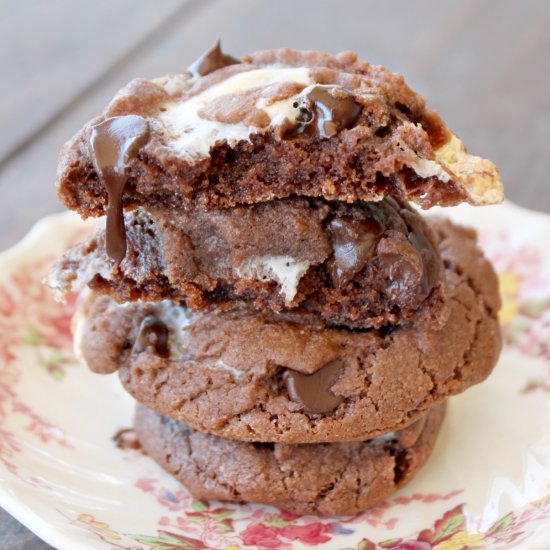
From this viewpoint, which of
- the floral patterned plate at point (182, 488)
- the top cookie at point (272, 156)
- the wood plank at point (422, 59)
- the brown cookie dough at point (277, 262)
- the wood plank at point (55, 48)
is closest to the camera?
the top cookie at point (272, 156)

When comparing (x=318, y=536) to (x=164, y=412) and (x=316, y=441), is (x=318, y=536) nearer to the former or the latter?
(x=316, y=441)

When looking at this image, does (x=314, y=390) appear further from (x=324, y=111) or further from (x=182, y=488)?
(x=324, y=111)

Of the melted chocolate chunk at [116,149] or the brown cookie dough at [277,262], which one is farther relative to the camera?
the brown cookie dough at [277,262]

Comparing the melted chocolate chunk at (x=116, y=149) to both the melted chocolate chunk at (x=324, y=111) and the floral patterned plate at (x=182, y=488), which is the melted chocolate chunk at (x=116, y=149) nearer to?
the melted chocolate chunk at (x=324, y=111)

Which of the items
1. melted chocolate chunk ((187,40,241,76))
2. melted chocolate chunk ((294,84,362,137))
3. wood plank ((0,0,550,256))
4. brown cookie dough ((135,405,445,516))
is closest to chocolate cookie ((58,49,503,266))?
melted chocolate chunk ((294,84,362,137))

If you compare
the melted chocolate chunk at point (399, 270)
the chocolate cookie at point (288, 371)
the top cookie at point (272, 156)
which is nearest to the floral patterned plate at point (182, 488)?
the chocolate cookie at point (288, 371)

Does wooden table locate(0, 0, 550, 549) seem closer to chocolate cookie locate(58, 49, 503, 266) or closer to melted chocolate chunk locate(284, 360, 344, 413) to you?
chocolate cookie locate(58, 49, 503, 266)

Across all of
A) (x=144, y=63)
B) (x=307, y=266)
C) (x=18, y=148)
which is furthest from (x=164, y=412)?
(x=144, y=63)
